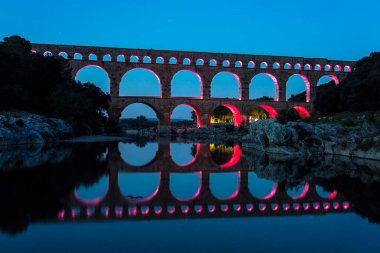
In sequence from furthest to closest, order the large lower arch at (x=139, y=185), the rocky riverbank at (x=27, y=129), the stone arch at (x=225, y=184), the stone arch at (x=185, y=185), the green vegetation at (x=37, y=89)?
the green vegetation at (x=37, y=89), the rocky riverbank at (x=27, y=129), the stone arch at (x=225, y=184), the stone arch at (x=185, y=185), the large lower arch at (x=139, y=185)

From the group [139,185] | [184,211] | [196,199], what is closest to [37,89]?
[139,185]

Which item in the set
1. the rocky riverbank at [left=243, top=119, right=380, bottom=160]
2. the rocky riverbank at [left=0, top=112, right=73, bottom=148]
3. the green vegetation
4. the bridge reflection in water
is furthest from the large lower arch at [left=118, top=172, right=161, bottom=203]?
the green vegetation

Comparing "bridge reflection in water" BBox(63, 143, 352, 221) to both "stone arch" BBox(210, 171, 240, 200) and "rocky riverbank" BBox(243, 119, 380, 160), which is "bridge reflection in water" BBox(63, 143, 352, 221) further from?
"rocky riverbank" BBox(243, 119, 380, 160)

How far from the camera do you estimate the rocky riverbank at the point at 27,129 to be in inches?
717

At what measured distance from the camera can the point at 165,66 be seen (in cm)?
4631

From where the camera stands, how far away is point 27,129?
2019cm

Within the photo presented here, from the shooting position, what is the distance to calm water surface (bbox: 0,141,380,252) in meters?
4.28

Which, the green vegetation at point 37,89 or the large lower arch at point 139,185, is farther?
the green vegetation at point 37,89

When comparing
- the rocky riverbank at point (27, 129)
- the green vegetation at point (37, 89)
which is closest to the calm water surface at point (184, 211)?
the rocky riverbank at point (27, 129)

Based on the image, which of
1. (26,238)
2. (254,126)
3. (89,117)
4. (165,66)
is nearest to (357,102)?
(254,126)

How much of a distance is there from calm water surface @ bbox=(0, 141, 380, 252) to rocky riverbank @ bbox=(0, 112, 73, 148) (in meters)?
9.12

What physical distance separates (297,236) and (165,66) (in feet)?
140

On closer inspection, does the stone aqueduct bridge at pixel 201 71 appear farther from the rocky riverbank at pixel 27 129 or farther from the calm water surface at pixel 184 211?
the calm water surface at pixel 184 211

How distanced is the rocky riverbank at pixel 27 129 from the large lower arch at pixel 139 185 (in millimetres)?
10252
